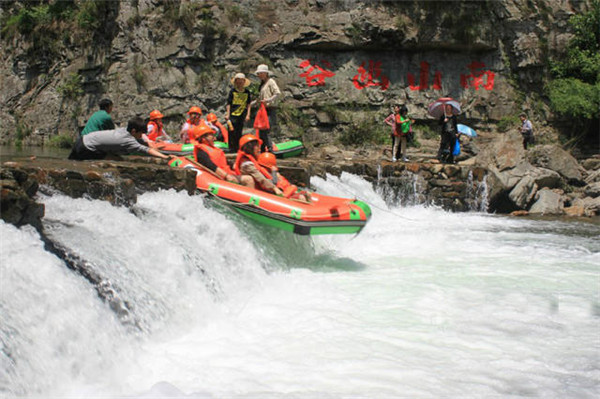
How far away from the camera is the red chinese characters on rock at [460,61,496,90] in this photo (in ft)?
59.4

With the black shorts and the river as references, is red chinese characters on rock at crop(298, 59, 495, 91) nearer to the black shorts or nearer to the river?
the black shorts

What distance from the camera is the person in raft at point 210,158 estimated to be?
701 cm

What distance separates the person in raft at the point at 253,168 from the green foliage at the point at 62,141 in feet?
47.8

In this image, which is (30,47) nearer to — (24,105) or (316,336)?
(24,105)

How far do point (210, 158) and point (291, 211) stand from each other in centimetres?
159

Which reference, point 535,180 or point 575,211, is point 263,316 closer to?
point 575,211

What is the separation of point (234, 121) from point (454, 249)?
4431 mm

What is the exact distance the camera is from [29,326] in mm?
3367

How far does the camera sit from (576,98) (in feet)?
55.7

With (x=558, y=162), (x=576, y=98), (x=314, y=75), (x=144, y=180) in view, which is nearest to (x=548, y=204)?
(x=558, y=162)

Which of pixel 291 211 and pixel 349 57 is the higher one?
pixel 349 57

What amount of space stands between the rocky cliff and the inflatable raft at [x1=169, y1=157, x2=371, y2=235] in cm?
1123

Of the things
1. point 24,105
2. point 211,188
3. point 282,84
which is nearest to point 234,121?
Answer: point 211,188

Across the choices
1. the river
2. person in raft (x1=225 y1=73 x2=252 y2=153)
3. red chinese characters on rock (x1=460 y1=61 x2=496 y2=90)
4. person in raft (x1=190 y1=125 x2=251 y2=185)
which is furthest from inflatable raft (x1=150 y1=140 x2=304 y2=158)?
red chinese characters on rock (x1=460 y1=61 x2=496 y2=90)
